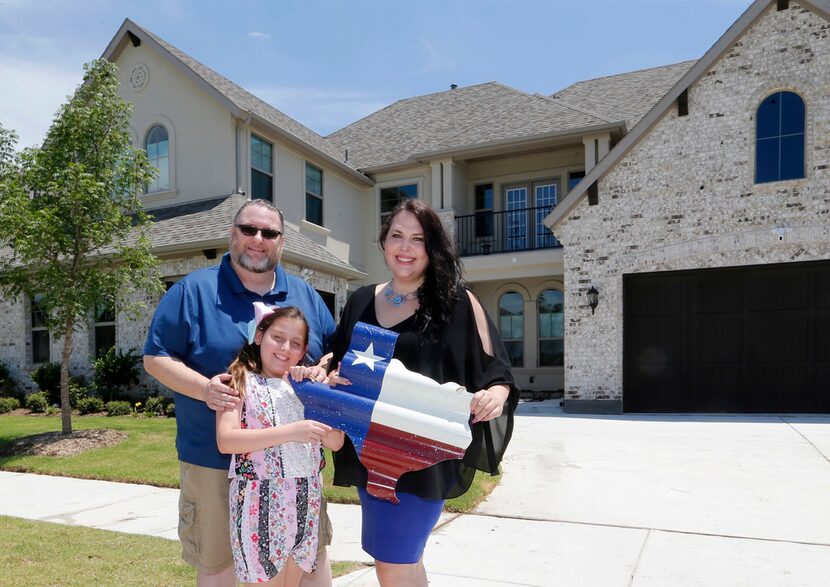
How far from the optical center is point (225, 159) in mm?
12938

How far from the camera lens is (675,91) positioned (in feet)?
38.5

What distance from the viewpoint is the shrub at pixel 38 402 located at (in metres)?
12.6

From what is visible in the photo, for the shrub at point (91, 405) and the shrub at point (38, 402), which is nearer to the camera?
the shrub at point (91, 405)

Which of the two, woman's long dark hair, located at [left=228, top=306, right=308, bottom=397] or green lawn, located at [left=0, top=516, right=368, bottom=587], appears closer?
woman's long dark hair, located at [left=228, top=306, right=308, bottom=397]

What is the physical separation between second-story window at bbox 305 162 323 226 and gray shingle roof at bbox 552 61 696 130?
7627mm

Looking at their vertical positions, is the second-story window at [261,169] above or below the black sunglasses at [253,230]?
above

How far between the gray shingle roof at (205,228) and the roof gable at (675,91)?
5001mm

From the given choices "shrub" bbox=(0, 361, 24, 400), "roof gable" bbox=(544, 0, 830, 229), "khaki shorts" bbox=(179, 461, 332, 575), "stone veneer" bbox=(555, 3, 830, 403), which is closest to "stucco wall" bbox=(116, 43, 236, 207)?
"shrub" bbox=(0, 361, 24, 400)

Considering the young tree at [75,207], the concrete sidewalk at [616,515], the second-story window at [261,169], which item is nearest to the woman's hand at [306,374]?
the concrete sidewalk at [616,515]

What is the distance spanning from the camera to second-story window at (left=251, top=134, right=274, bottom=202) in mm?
13414

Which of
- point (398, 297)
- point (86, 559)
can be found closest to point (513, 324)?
point (86, 559)

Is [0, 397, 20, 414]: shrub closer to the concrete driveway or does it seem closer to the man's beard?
the concrete driveway

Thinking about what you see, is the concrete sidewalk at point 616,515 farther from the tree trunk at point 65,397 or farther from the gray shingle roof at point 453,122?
the gray shingle roof at point 453,122

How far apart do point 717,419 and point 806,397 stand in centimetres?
195
